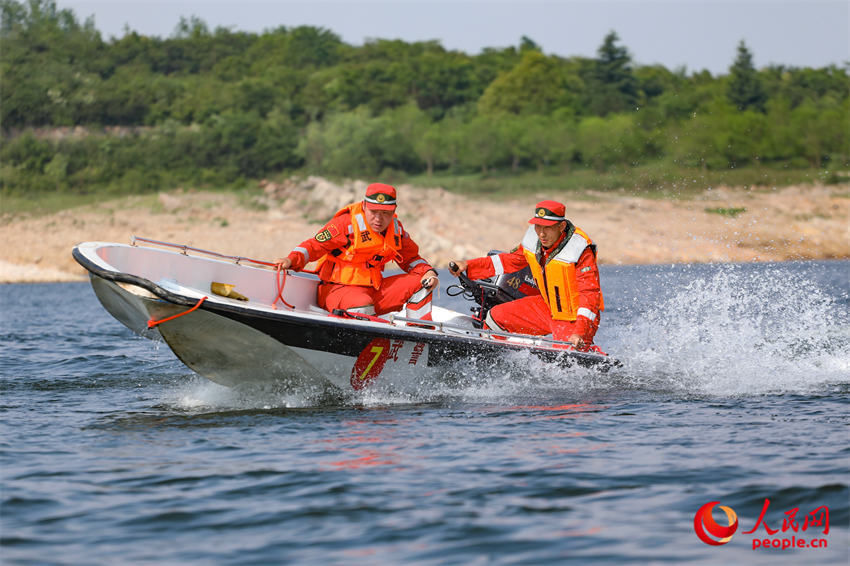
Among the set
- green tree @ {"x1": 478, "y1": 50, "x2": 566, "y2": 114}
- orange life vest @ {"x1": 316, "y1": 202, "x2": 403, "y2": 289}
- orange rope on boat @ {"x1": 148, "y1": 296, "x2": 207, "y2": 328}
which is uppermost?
green tree @ {"x1": 478, "y1": 50, "x2": 566, "y2": 114}

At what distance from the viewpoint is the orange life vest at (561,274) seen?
27.2 feet

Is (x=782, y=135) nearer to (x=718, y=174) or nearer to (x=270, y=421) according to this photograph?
(x=718, y=174)

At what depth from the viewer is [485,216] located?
37.8 meters

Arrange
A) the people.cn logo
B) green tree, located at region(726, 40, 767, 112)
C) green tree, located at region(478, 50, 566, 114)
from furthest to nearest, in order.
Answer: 1. green tree, located at region(478, 50, 566, 114)
2. green tree, located at region(726, 40, 767, 112)
3. the people.cn logo

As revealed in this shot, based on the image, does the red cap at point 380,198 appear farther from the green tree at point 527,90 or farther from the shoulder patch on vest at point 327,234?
the green tree at point 527,90

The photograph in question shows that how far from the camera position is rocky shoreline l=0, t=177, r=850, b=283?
109 ft

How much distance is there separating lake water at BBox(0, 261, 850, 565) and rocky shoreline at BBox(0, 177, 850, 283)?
77.7ft

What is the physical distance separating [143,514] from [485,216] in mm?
33117

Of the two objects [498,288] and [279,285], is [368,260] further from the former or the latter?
[498,288]

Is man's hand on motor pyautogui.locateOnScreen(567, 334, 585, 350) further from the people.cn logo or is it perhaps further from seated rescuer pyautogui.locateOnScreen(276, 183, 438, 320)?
the people.cn logo

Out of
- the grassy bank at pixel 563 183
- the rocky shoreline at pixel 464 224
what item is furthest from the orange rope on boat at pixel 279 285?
the grassy bank at pixel 563 183

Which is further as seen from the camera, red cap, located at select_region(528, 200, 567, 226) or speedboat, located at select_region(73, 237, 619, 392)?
red cap, located at select_region(528, 200, 567, 226)

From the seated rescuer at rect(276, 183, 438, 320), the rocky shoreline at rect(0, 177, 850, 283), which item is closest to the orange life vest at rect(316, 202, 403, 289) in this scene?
the seated rescuer at rect(276, 183, 438, 320)

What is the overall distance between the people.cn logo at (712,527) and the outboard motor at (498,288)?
4.10 metres
